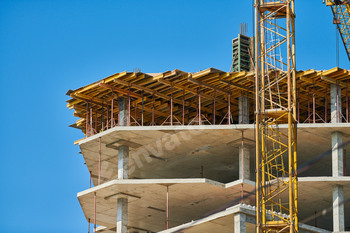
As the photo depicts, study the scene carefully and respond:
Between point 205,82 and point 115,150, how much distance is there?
7608 mm

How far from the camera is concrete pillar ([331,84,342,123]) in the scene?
48.2 meters

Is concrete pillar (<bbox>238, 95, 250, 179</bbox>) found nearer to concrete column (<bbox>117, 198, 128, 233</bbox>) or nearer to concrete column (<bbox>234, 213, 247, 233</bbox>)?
concrete column (<bbox>234, 213, 247, 233</bbox>)

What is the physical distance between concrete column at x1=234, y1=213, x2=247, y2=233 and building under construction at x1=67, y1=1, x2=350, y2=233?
0.19 feet

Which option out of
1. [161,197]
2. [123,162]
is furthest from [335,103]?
[123,162]

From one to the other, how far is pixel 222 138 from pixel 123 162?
6283 millimetres

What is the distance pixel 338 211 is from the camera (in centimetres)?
4700

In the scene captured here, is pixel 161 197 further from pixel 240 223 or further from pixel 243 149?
pixel 240 223

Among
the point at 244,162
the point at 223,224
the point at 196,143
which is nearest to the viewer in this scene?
the point at 223,224

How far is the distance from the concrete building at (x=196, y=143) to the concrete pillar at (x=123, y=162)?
67 millimetres

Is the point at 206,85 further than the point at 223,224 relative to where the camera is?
Yes

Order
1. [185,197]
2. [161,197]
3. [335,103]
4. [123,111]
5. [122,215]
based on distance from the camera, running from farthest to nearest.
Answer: [161,197] < [185,197] < [123,111] < [122,215] < [335,103]

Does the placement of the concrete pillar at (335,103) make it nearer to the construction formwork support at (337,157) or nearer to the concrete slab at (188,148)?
the construction formwork support at (337,157)

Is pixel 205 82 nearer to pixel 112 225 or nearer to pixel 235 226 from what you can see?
pixel 235 226

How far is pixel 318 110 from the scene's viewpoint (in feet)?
173
